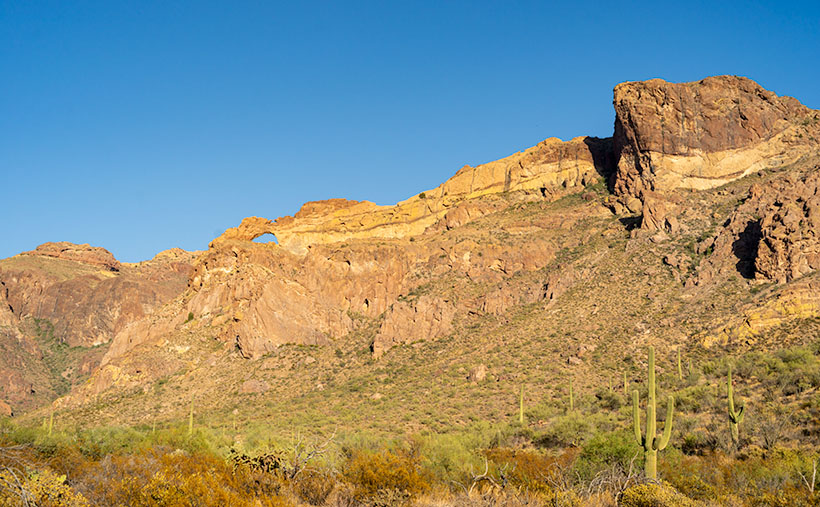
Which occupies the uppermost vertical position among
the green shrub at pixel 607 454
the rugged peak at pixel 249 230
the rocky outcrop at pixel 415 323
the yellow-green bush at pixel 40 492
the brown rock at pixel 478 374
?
the rugged peak at pixel 249 230

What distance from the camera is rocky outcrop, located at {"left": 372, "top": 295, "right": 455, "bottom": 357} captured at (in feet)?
194

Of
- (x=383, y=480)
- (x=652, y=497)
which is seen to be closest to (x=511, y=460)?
(x=383, y=480)

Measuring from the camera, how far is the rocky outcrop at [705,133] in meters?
66.1

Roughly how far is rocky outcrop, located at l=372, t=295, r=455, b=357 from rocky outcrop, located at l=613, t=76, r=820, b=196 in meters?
24.0

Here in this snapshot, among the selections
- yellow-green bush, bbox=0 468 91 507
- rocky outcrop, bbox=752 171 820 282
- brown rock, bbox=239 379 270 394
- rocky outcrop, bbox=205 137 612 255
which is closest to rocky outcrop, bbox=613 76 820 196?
rocky outcrop, bbox=205 137 612 255

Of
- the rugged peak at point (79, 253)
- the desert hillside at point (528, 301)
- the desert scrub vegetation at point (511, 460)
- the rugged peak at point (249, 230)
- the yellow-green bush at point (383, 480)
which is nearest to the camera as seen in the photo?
the desert scrub vegetation at point (511, 460)

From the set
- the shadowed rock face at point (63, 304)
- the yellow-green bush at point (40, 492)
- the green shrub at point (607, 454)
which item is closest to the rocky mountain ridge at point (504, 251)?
the green shrub at point (607, 454)

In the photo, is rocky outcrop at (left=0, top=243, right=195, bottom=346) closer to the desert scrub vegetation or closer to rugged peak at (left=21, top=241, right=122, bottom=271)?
rugged peak at (left=21, top=241, right=122, bottom=271)

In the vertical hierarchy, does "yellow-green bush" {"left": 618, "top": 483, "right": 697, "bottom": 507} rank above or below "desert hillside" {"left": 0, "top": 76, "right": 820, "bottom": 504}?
below

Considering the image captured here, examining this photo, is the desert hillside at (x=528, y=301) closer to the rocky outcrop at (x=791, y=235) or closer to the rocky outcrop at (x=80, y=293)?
the rocky outcrop at (x=791, y=235)

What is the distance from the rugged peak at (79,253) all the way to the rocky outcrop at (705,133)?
4305 inches

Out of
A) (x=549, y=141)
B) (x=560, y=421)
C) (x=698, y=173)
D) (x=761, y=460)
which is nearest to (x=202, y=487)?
(x=761, y=460)

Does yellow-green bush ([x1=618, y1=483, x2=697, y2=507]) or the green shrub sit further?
the green shrub

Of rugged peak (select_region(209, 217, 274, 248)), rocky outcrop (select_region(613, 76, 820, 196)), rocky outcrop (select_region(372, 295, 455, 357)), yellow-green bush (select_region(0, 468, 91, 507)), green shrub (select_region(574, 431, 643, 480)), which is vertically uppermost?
rocky outcrop (select_region(613, 76, 820, 196))
